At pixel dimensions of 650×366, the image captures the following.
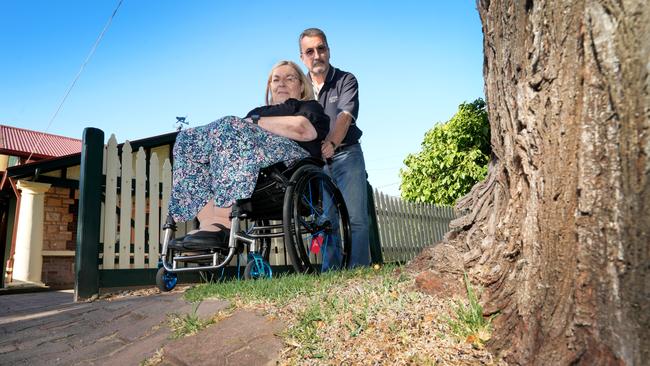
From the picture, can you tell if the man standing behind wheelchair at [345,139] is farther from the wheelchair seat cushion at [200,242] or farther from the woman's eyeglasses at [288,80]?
the wheelchair seat cushion at [200,242]

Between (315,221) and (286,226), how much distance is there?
19.3 inches

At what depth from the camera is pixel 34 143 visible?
15578 millimetres

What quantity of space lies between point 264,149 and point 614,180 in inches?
85.3

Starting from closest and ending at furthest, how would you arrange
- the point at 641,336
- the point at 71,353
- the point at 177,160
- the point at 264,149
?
the point at 641,336, the point at 71,353, the point at 264,149, the point at 177,160

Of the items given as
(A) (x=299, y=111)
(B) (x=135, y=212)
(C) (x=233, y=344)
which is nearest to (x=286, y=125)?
(A) (x=299, y=111)

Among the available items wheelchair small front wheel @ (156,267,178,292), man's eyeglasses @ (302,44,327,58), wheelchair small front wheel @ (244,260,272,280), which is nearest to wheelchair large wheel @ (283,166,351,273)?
wheelchair small front wheel @ (244,260,272,280)

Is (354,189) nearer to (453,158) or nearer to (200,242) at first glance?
(200,242)

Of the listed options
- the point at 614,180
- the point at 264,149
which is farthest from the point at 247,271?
the point at 614,180

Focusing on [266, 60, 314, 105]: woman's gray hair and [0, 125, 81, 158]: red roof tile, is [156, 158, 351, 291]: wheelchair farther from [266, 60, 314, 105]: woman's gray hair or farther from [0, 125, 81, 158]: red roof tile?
[0, 125, 81, 158]: red roof tile

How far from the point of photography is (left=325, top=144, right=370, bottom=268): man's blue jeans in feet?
13.3

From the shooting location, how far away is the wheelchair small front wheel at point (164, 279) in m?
3.62

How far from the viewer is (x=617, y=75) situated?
52.3 inches

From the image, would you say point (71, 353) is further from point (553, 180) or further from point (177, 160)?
point (553, 180)

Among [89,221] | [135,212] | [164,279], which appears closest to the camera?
[164,279]
